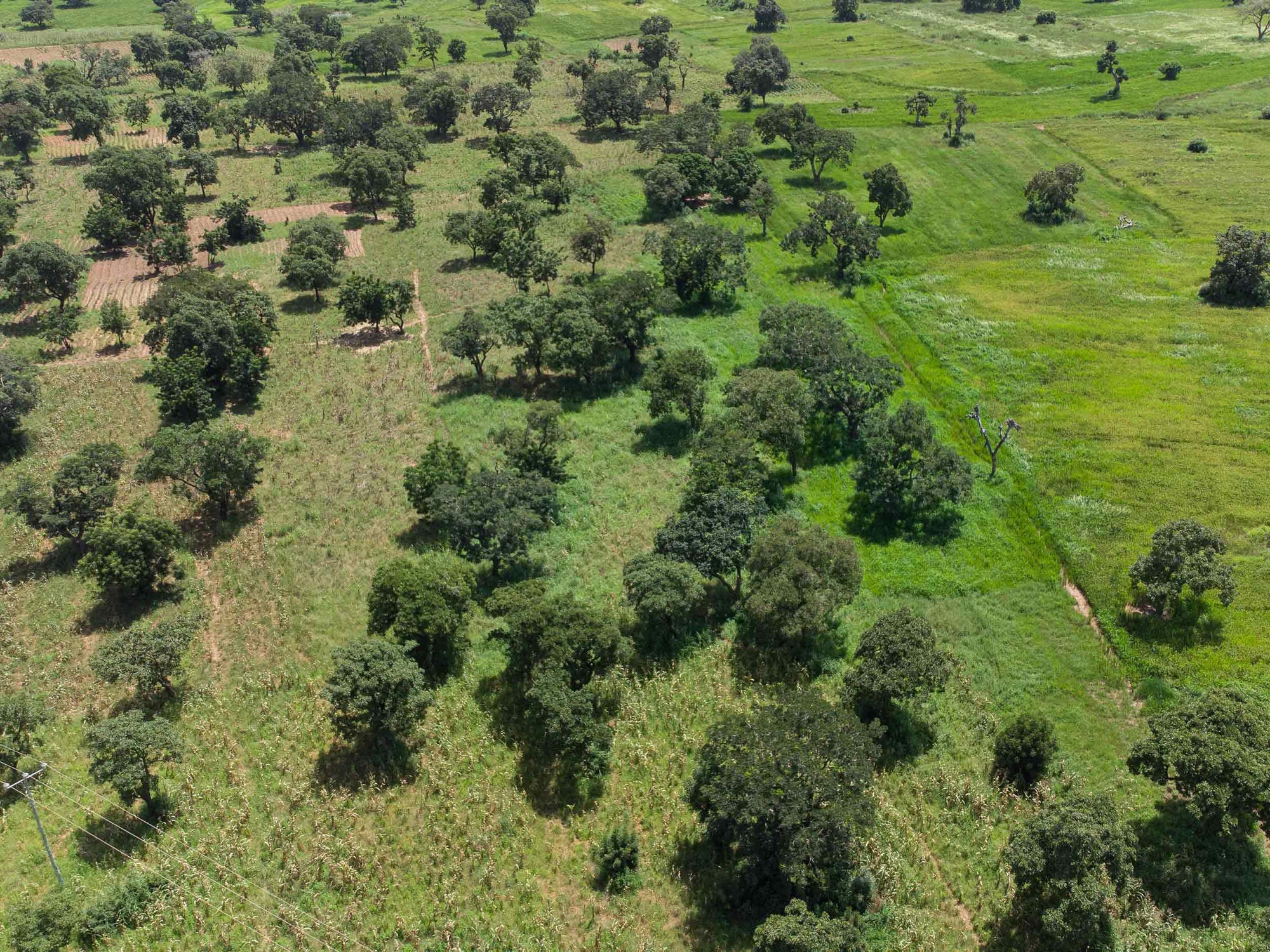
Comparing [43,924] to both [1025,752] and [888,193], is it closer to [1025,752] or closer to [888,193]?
A: [1025,752]

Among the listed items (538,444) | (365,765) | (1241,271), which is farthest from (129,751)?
(1241,271)

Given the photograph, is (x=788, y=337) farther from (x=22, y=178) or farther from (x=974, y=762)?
(x=22, y=178)

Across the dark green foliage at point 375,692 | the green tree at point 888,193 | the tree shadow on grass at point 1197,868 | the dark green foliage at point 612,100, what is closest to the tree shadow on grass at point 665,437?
the dark green foliage at point 375,692

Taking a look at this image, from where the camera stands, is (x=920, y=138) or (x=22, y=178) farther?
(x=920, y=138)

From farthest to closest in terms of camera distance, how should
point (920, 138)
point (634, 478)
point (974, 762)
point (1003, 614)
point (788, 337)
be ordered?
point (920, 138) < point (788, 337) < point (634, 478) < point (1003, 614) < point (974, 762)

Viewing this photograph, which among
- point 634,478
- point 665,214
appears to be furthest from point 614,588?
point 665,214

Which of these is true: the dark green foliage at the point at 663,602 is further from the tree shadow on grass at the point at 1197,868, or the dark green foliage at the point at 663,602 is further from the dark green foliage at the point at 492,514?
the tree shadow on grass at the point at 1197,868
